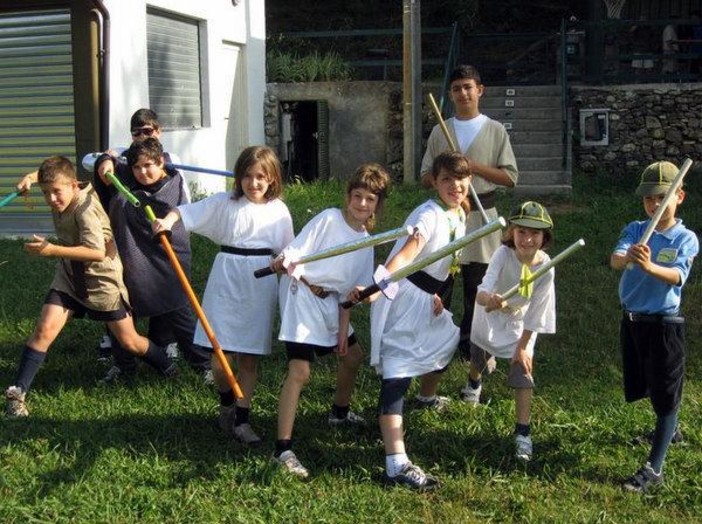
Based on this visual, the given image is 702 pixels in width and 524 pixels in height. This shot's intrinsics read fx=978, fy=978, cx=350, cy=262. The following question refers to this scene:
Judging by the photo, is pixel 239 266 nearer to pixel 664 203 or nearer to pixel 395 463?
pixel 395 463

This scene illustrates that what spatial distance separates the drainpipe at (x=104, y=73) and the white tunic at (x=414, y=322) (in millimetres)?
6113

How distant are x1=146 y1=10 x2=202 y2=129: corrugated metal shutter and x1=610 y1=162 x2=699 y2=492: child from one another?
7787mm

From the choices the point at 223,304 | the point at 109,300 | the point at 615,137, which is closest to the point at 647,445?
the point at 223,304

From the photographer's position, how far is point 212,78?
41.1 ft

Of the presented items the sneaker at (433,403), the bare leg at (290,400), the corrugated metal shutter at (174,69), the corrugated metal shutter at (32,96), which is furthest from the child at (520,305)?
the corrugated metal shutter at (174,69)

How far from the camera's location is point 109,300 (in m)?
5.18

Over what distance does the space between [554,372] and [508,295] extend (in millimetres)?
1601

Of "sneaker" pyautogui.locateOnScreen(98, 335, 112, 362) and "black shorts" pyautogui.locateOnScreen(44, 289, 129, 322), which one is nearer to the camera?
"black shorts" pyautogui.locateOnScreen(44, 289, 129, 322)

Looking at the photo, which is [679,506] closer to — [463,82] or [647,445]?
[647,445]

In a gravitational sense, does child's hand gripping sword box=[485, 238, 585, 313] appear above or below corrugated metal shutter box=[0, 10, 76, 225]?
below

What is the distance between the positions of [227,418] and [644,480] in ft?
6.46

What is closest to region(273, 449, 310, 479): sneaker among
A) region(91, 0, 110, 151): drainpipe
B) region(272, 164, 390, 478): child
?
region(272, 164, 390, 478): child

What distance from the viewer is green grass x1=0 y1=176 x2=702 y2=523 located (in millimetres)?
4027

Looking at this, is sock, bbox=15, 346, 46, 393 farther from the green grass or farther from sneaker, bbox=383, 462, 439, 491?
sneaker, bbox=383, 462, 439, 491
